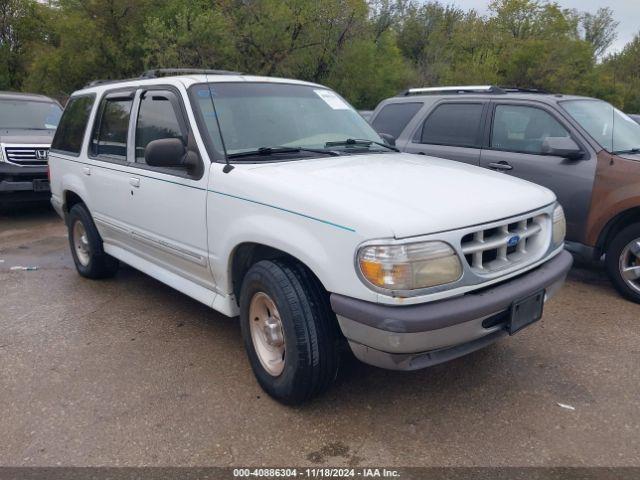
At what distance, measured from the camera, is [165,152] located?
336 centimetres

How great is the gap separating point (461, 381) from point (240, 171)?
188 cm

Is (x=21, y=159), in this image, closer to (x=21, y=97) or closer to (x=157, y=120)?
(x=21, y=97)

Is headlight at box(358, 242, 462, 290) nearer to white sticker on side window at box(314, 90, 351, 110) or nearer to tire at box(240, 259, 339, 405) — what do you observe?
tire at box(240, 259, 339, 405)

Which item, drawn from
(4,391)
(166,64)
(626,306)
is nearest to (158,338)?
(4,391)

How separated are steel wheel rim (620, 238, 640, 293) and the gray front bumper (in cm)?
234

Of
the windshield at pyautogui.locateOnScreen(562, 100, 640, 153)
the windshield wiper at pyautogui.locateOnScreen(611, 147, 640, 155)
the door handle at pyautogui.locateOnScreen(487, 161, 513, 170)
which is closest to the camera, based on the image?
the windshield wiper at pyautogui.locateOnScreen(611, 147, 640, 155)

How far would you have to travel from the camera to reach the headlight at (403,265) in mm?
2529

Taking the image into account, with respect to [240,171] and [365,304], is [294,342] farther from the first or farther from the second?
[240,171]

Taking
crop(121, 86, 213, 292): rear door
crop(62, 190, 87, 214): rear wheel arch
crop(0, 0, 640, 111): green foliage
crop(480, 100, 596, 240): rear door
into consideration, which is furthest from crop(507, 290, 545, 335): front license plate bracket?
crop(0, 0, 640, 111): green foliage

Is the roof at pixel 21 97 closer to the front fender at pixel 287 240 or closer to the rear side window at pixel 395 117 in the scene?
the rear side window at pixel 395 117

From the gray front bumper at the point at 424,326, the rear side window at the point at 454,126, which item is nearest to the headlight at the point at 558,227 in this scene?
the gray front bumper at the point at 424,326

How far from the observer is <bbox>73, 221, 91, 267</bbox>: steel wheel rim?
17.7ft

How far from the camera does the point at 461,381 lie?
345 cm

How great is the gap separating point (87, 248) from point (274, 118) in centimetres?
266
